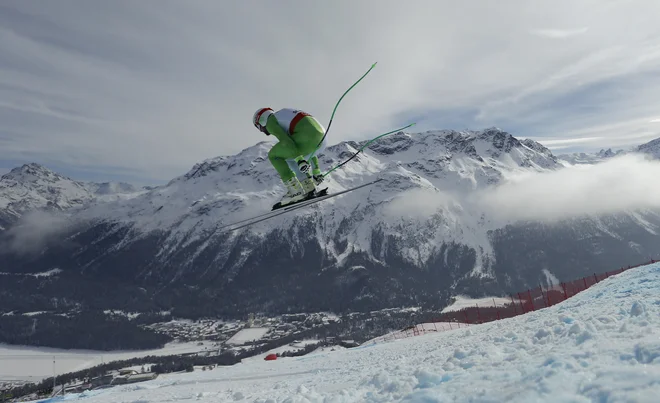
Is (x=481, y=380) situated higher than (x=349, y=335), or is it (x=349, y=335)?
(x=481, y=380)

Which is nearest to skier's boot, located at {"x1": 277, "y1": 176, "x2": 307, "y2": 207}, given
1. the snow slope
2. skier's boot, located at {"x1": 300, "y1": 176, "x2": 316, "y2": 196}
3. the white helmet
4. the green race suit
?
skier's boot, located at {"x1": 300, "y1": 176, "x2": 316, "y2": 196}

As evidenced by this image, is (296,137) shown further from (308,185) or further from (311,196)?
(311,196)

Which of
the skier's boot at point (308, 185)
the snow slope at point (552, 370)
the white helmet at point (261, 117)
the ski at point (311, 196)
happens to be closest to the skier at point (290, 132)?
the white helmet at point (261, 117)

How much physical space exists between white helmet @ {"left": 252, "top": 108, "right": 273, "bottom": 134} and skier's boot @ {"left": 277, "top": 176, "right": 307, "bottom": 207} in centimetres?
226

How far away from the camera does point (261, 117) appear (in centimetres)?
1453

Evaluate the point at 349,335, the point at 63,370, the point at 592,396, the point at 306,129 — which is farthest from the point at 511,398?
the point at 63,370

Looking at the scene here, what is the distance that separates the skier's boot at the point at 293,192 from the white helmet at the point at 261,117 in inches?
89.0

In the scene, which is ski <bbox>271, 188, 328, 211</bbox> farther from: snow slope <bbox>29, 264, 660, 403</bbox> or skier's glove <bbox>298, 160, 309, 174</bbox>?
snow slope <bbox>29, 264, 660, 403</bbox>

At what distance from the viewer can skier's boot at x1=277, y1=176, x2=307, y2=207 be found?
50.6ft

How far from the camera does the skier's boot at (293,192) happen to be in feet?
50.6

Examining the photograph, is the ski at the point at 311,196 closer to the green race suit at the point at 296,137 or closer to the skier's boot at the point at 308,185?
the skier's boot at the point at 308,185

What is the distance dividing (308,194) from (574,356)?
10.4 meters

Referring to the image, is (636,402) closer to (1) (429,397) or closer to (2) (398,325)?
(1) (429,397)

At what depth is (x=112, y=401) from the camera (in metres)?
16.6
